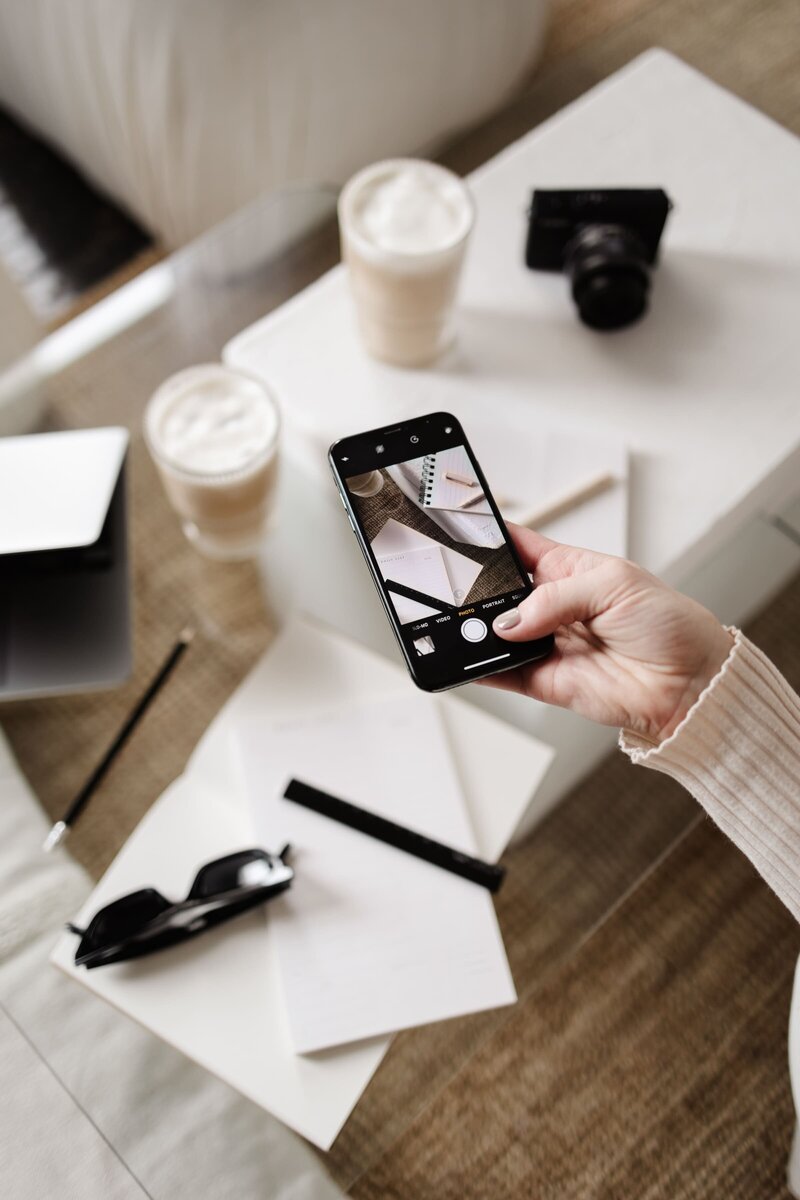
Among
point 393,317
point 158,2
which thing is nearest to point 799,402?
point 393,317

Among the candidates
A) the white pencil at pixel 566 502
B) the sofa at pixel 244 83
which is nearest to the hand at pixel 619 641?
the white pencil at pixel 566 502

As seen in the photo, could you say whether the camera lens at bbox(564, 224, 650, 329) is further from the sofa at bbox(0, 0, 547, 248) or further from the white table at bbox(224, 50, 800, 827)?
the sofa at bbox(0, 0, 547, 248)

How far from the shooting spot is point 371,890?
696 millimetres

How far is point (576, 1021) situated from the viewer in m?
0.82

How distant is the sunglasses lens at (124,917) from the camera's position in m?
0.66

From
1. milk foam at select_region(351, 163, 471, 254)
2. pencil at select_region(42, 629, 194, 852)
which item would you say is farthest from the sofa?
pencil at select_region(42, 629, 194, 852)

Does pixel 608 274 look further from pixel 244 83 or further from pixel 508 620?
pixel 244 83

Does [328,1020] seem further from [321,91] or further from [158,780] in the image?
[321,91]

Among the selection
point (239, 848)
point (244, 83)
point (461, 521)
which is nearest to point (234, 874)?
point (239, 848)

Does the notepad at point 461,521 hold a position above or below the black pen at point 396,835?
above

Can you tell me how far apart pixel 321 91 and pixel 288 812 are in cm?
88

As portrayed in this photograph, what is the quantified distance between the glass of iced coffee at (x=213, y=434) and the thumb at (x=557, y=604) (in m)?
0.28

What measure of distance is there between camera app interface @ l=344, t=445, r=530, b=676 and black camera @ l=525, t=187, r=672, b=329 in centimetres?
27

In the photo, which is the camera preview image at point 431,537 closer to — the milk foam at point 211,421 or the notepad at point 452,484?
the notepad at point 452,484
